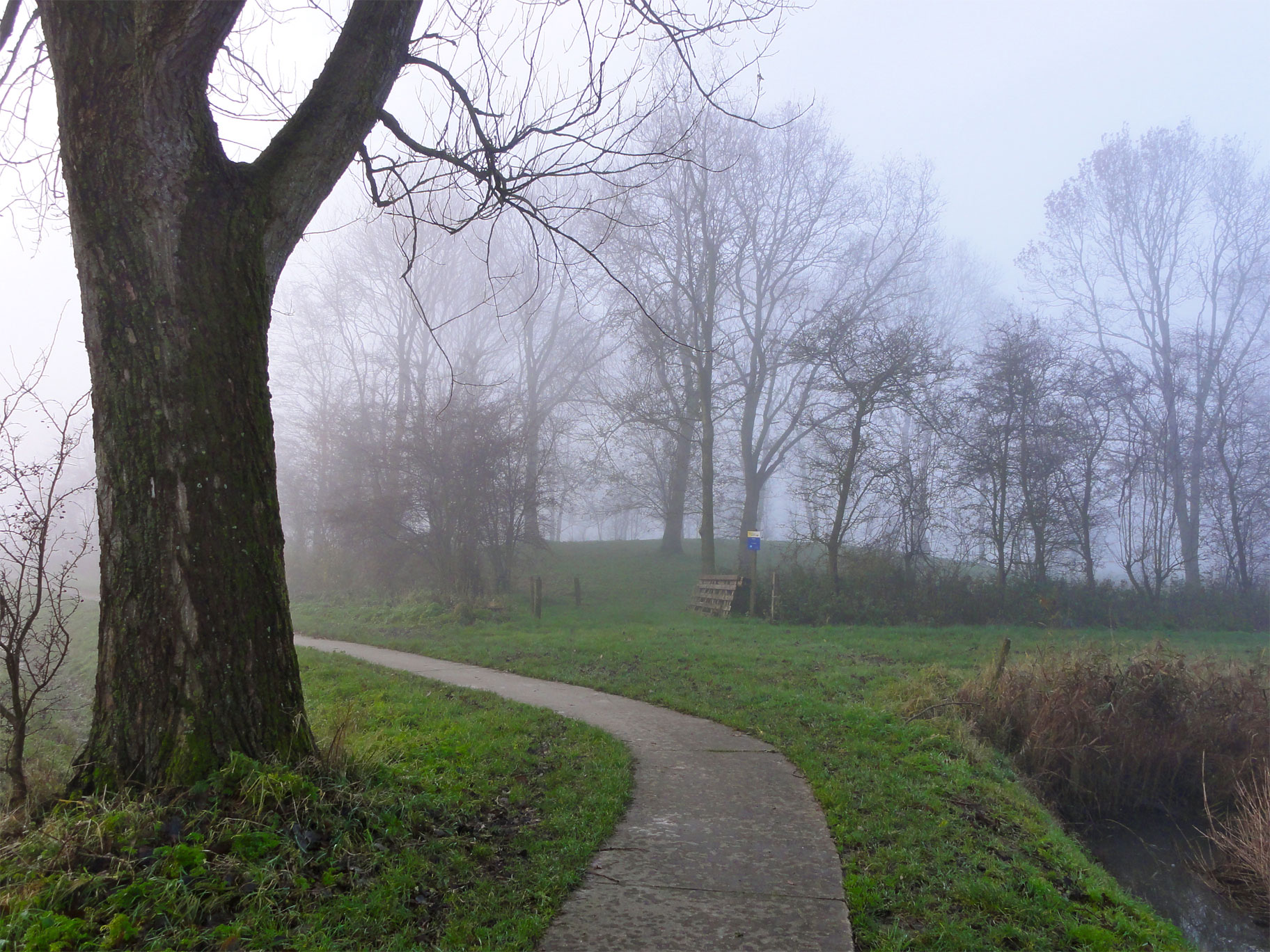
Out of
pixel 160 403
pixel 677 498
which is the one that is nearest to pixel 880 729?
pixel 160 403

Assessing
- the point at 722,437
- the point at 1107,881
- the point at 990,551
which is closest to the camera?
the point at 1107,881

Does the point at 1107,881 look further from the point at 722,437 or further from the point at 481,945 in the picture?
the point at 722,437

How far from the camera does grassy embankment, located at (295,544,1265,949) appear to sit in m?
4.18

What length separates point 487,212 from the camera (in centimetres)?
640

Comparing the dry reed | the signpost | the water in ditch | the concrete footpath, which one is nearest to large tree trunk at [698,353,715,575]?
the signpost

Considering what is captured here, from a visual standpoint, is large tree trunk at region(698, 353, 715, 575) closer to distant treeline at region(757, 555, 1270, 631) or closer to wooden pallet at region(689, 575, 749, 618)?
wooden pallet at region(689, 575, 749, 618)

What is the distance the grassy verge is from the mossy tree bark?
1.04 ft

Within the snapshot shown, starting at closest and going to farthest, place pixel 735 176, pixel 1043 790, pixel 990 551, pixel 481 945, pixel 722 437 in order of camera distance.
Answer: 1. pixel 481 945
2. pixel 1043 790
3. pixel 990 551
4. pixel 735 176
5. pixel 722 437

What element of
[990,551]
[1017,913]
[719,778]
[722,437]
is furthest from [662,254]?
[1017,913]

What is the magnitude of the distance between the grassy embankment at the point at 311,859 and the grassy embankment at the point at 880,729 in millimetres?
1670

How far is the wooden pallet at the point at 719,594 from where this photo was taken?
19.9 metres

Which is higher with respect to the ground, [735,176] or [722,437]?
[735,176]

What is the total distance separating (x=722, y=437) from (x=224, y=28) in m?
28.8

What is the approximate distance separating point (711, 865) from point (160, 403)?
12.0 ft
